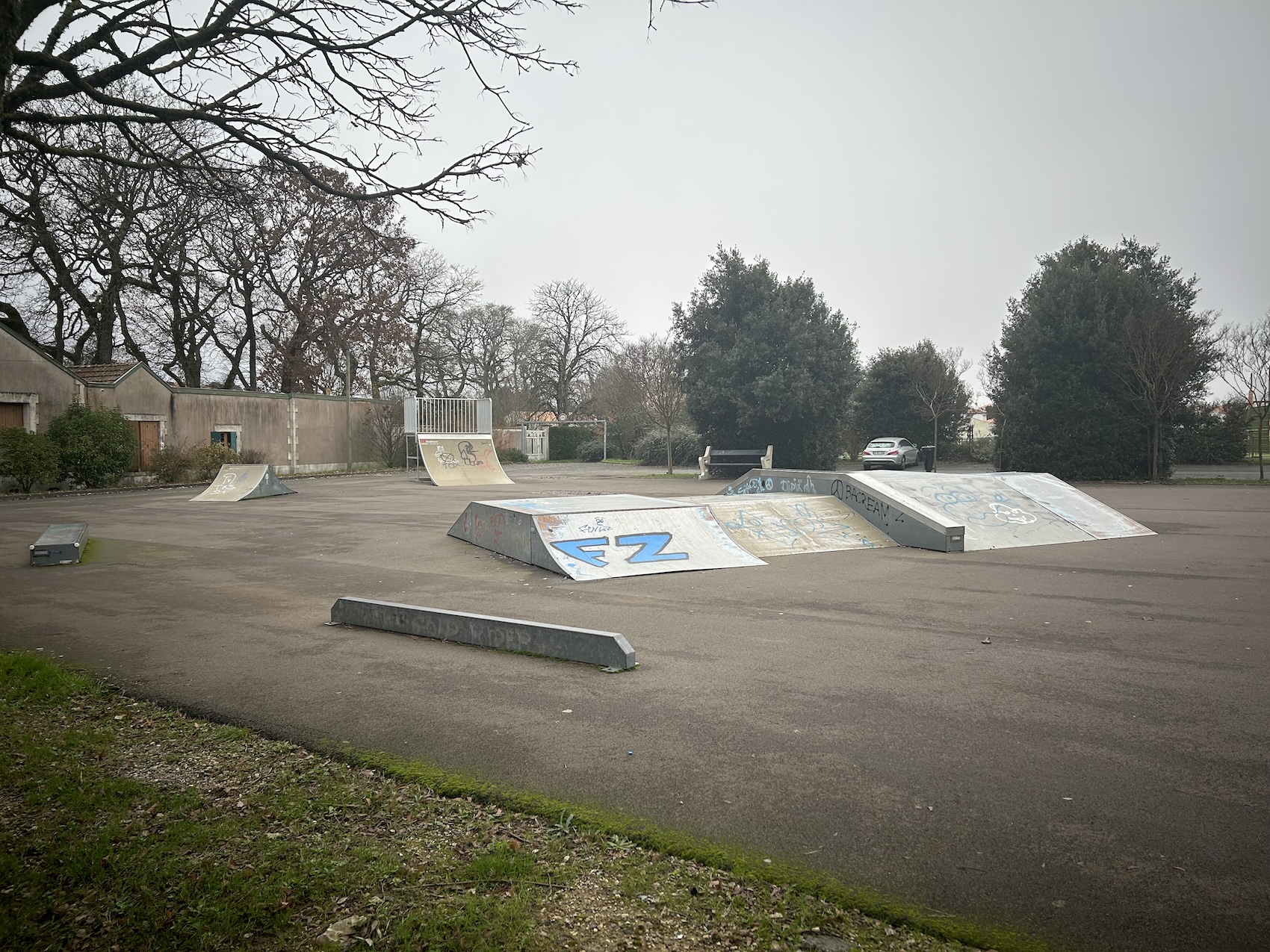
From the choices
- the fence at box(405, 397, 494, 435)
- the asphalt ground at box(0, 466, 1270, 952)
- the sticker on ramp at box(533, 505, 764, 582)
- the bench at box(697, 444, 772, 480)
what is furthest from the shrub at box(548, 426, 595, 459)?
the asphalt ground at box(0, 466, 1270, 952)

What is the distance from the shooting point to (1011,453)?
27.9 metres

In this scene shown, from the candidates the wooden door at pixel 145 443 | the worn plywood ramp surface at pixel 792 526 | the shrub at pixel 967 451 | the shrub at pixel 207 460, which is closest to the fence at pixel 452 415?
the shrub at pixel 207 460

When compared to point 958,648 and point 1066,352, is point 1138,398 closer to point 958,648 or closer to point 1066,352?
point 1066,352

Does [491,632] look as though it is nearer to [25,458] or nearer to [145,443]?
[25,458]

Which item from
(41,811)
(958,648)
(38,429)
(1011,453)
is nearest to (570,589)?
(958,648)

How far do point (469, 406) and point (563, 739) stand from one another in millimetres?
29279

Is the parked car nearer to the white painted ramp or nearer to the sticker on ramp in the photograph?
the white painted ramp

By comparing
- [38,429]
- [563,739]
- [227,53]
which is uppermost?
[227,53]

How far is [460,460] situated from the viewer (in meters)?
27.9

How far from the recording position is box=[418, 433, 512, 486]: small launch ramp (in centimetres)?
2664

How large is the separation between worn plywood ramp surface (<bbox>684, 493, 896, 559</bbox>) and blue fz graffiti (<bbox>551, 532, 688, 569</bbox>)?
1.35 meters

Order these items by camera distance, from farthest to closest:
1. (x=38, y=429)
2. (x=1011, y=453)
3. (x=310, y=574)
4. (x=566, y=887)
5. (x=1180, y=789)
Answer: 1. (x=1011, y=453)
2. (x=38, y=429)
3. (x=310, y=574)
4. (x=1180, y=789)
5. (x=566, y=887)

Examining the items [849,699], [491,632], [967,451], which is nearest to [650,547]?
[491,632]

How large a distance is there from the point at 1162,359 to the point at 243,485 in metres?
27.4
